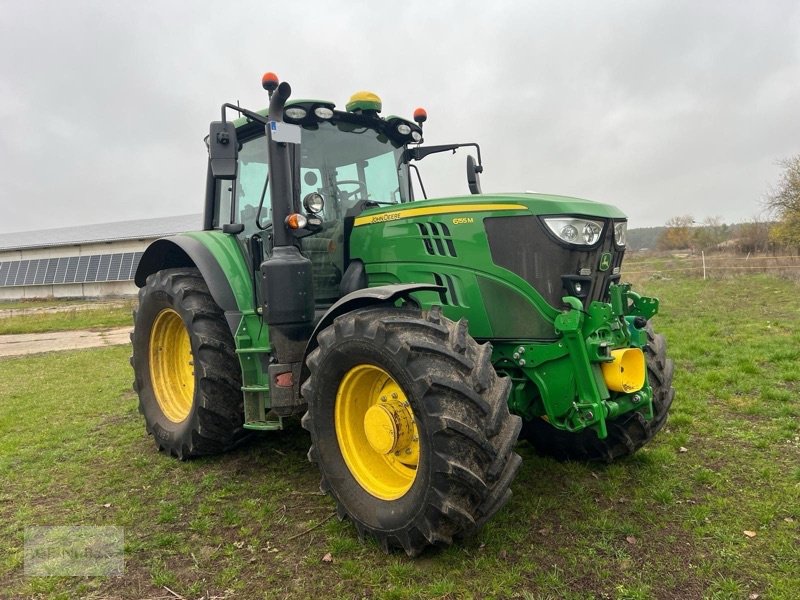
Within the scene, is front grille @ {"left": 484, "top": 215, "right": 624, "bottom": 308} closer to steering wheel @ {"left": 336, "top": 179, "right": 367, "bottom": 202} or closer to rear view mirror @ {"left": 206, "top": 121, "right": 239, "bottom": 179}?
steering wheel @ {"left": 336, "top": 179, "right": 367, "bottom": 202}

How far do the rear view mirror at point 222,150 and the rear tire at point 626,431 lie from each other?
2856mm

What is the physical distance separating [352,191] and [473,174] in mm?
1107

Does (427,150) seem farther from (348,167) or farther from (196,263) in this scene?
(196,263)

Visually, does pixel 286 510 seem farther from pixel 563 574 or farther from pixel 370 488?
pixel 563 574

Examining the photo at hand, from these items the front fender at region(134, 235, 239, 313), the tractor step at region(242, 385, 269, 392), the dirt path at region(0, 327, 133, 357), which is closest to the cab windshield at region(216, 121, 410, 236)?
the front fender at region(134, 235, 239, 313)

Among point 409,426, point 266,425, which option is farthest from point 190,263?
point 409,426

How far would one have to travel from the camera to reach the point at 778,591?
2701mm

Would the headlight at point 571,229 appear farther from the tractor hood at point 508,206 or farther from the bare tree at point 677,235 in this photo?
the bare tree at point 677,235

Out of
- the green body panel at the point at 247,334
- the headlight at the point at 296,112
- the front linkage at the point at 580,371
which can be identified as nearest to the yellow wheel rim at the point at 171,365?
the green body panel at the point at 247,334

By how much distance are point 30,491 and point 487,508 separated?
3.56m

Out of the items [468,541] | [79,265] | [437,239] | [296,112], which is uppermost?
[296,112]

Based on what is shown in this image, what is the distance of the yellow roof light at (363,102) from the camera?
171 inches

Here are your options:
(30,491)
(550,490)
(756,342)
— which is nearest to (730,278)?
(756,342)

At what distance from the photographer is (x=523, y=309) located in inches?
134
